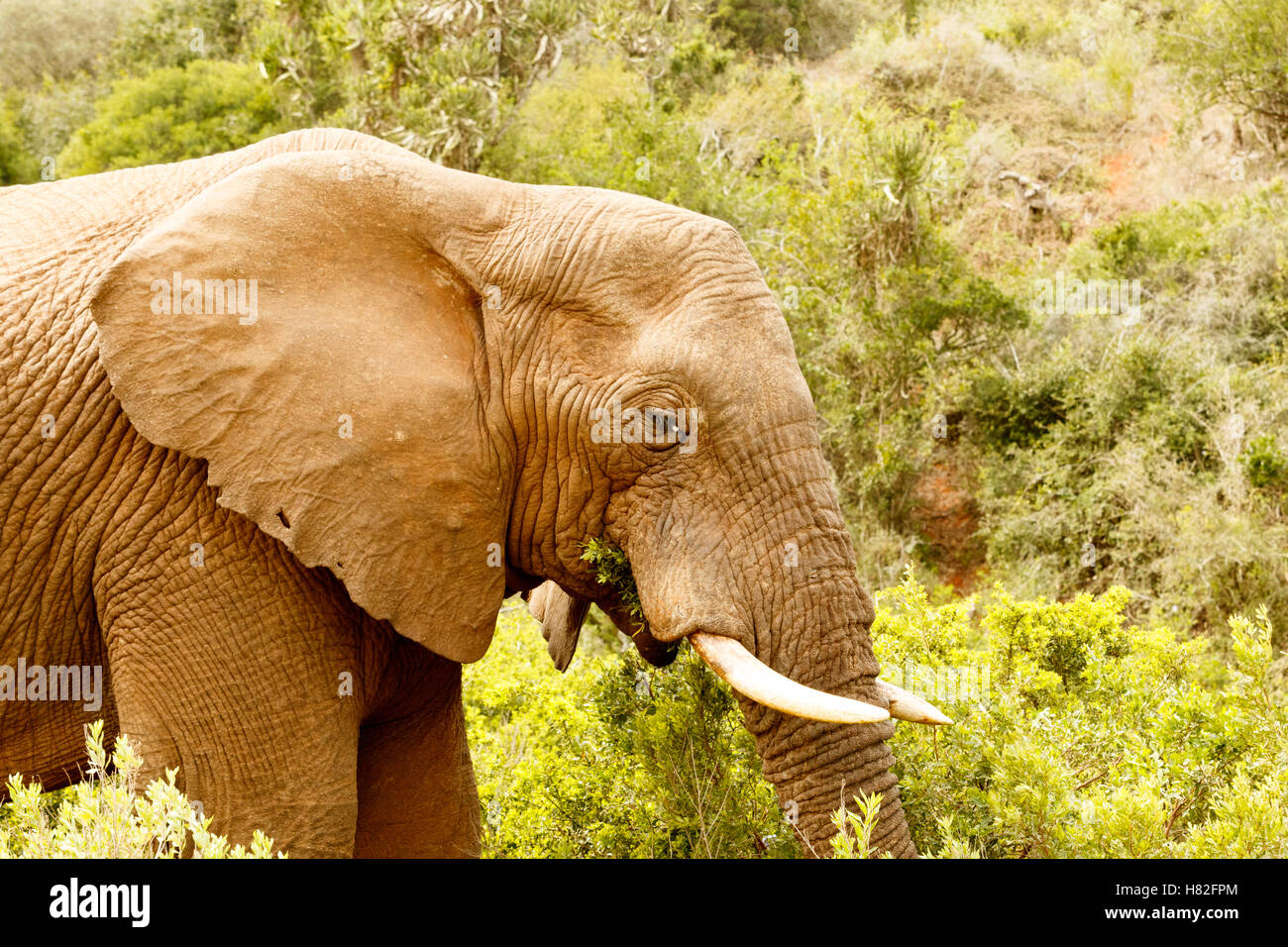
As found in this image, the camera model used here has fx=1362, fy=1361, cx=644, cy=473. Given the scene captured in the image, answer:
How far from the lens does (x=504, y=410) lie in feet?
13.2

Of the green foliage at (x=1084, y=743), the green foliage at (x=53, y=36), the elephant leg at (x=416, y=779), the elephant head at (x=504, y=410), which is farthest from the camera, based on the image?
the green foliage at (x=53, y=36)

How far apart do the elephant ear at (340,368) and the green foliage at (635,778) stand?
1.00m

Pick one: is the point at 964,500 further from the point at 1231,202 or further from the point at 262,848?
the point at 262,848

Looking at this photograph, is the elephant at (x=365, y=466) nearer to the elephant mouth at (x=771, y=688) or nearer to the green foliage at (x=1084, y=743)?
the elephant mouth at (x=771, y=688)

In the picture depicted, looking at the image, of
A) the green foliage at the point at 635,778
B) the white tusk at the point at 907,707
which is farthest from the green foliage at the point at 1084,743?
the green foliage at the point at 635,778

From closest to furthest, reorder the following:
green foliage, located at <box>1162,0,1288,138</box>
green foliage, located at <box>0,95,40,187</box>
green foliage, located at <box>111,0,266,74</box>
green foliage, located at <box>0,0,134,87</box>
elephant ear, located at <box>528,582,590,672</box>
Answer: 1. elephant ear, located at <box>528,582,590,672</box>
2. green foliage, located at <box>1162,0,1288,138</box>
3. green foliage, located at <box>0,95,40,187</box>
4. green foliage, located at <box>111,0,266,74</box>
5. green foliage, located at <box>0,0,134,87</box>

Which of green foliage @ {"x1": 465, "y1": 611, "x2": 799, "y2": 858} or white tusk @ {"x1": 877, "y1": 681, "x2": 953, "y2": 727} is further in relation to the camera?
green foliage @ {"x1": 465, "y1": 611, "x2": 799, "y2": 858}

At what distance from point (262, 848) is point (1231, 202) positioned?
1578 centimetres

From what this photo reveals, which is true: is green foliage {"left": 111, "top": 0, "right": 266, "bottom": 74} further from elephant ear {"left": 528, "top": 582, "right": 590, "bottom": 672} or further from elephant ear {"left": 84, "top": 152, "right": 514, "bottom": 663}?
elephant ear {"left": 84, "top": 152, "right": 514, "bottom": 663}

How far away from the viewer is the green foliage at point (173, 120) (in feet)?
68.5

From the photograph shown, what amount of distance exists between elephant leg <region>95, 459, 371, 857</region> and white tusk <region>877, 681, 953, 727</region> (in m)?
1.64

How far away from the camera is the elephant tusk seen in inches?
142

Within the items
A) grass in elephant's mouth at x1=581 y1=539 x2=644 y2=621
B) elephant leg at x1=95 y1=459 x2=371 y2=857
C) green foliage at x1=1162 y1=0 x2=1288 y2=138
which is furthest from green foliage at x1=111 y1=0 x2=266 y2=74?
grass in elephant's mouth at x1=581 y1=539 x2=644 y2=621
